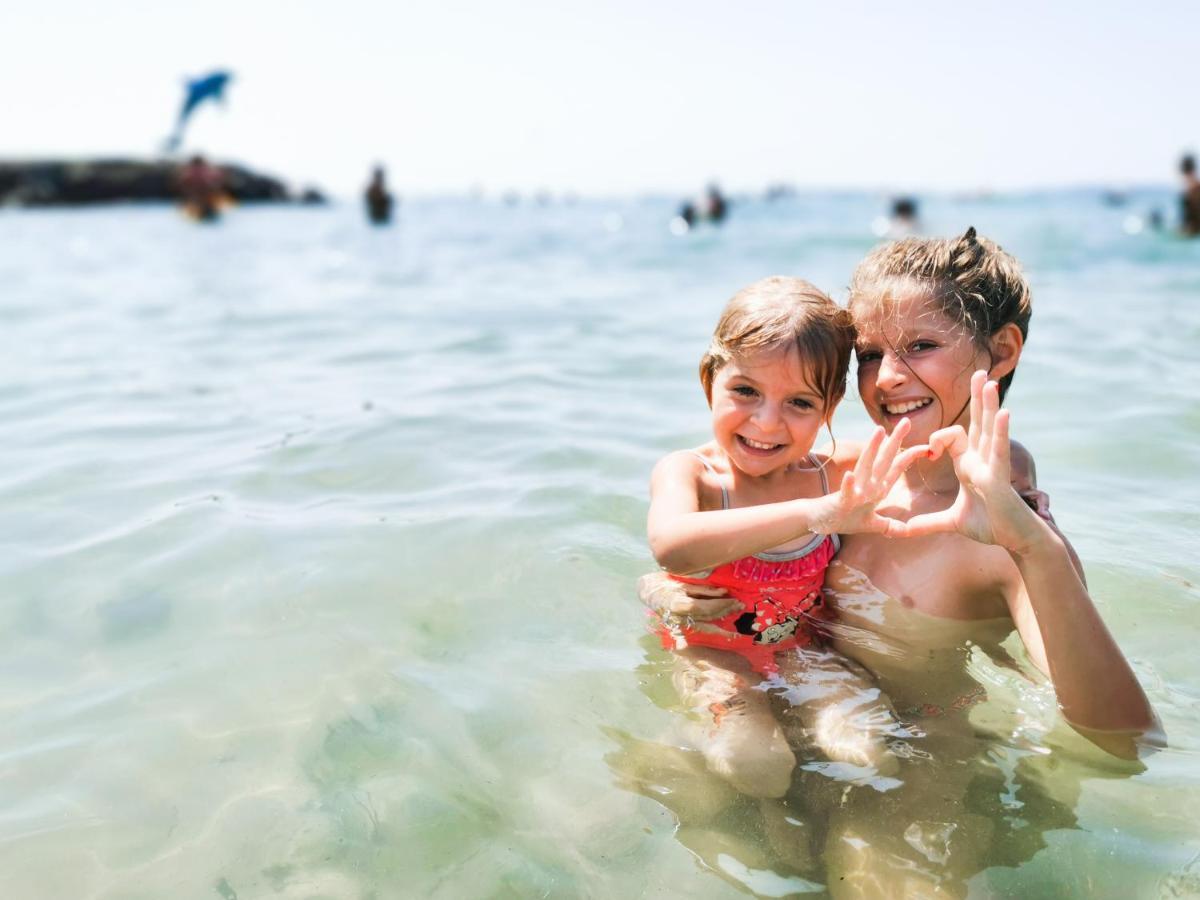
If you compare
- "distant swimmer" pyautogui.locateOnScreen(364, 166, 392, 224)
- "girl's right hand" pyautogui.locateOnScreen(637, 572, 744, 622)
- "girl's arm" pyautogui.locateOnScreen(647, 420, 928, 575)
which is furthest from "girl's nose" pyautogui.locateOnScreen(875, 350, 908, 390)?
"distant swimmer" pyautogui.locateOnScreen(364, 166, 392, 224)

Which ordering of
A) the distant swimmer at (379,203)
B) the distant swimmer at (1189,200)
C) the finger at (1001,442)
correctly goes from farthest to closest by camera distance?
the distant swimmer at (379,203), the distant swimmer at (1189,200), the finger at (1001,442)

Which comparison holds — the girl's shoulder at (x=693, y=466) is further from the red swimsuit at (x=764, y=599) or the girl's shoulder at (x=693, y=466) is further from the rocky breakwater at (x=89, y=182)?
the rocky breakwater at (x=89, y=182)

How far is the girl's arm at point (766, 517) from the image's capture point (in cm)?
223

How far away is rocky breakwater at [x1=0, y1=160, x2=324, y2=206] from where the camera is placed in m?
52.0

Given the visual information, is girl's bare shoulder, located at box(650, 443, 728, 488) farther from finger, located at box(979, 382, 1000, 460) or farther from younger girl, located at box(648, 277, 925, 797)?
finger, located at box(979, 382, 1000, 460)

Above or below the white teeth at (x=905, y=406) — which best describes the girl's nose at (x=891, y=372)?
above

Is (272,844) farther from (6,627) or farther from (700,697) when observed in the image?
(6,627)

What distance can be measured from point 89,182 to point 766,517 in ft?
201

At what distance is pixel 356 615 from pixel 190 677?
1.76 feet

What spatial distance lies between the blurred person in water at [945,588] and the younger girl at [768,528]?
0.28ft

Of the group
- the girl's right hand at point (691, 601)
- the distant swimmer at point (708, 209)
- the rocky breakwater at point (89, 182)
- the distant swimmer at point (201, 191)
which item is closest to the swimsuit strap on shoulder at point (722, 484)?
the girl's right hand at point (691, 601)

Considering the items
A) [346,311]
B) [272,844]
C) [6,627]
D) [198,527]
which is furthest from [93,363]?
[272,844]

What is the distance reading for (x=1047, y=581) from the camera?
2.22m

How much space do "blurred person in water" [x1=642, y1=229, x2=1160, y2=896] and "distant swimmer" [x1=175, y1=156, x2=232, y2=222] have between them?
24300 millimetres
